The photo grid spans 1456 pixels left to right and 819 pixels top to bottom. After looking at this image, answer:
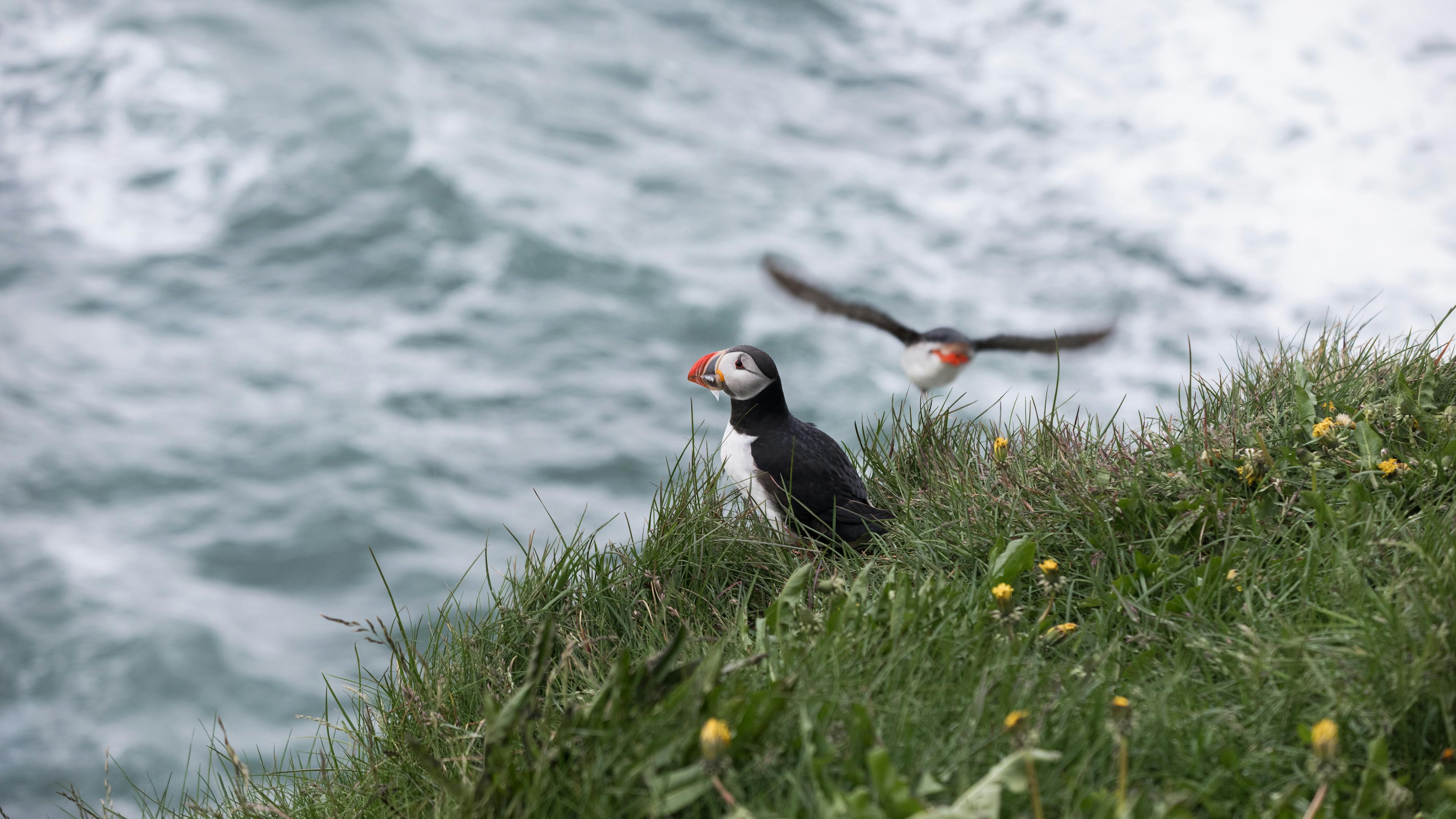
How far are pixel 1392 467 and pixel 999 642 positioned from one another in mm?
1438

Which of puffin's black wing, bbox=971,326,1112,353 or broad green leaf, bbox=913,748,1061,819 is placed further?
puffin's black wing, bbox=971,326,1112,353

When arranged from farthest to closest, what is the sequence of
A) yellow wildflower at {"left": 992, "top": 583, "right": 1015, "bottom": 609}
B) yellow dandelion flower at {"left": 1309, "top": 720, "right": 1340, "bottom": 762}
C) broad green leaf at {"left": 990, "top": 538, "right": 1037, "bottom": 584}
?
broad green leaf at {"left": 990, "top": 538, "right": 1037, "bottom": 584}
yellow wildflower at {"left": 992, "top": 583, "right": 1015, "bottom": 609}
yellow dandelion flower at {"left": 1309, "top": 720, "right": 1340, "bottom": 762}

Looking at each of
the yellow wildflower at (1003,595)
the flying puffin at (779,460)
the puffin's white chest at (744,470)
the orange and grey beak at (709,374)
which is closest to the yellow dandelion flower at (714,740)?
the yellow wildflower at (1003,595)

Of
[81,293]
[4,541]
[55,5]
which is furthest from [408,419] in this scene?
[55,5]

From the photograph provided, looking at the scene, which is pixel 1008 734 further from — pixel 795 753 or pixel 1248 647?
pixel 1248 647

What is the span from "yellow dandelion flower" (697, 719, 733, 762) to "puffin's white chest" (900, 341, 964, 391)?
5.26 metres

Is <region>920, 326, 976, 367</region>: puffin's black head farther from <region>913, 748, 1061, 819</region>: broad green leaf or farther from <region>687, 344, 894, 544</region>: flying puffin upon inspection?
<region>913, 748, 1061, 819</region>: broad green leaf

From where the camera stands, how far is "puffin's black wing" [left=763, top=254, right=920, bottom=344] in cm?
668

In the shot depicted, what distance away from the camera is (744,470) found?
13.7 ft

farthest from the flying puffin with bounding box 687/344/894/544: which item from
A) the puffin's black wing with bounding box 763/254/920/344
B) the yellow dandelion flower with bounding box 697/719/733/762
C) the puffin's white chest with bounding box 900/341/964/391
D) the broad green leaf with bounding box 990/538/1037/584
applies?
the puffin's white chest with bounding box 900/341/964/391

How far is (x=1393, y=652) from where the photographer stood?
2.27 meters

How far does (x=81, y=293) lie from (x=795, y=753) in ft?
112

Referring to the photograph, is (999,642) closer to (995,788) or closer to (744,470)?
(995,788)

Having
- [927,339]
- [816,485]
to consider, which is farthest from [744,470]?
[927,339]
